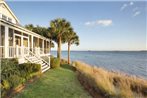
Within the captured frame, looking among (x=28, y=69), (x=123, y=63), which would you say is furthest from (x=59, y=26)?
(x=123, y=63)

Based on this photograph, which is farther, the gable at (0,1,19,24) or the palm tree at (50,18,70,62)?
the palm tree at (50,18,70,62)

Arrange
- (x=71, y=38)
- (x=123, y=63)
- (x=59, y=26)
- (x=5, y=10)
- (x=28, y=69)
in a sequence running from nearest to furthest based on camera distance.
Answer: (x=28, y=69), (x=5, y=10), (x=59, y=26), (x=71, y=38), (x=123, y=63)

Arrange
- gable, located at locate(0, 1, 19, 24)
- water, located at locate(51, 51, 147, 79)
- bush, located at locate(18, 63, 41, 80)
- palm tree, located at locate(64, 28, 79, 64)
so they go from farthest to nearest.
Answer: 1. palm tree, located at locate(64, 28, 79, 64)
2. water, located at locate(51, 51, 147, 79)
3. gable, located at locate(0, 1, 19, 24)
4. bush, located at locate(18, 63, 41, 80)

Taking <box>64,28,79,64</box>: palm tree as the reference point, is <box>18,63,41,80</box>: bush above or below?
below

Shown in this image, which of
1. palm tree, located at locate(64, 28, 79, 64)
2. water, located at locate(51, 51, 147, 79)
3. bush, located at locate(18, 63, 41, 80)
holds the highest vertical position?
palm tree, located at locate(64, 28, 79, 64)

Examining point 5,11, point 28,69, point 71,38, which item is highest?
point 5,11

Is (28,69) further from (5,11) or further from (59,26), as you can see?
(59,26)

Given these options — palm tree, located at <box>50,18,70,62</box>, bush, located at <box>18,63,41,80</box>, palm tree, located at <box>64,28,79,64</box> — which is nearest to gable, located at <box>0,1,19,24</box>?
bush, located at <box>18,63,41,80</box>

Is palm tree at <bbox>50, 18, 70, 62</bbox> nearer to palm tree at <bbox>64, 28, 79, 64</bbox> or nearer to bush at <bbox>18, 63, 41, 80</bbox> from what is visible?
palm tree at <bbox>64, 28, 79, 64</bbox>

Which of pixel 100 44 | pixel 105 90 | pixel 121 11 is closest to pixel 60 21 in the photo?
pixel 121 11

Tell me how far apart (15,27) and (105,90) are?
8.83 meters

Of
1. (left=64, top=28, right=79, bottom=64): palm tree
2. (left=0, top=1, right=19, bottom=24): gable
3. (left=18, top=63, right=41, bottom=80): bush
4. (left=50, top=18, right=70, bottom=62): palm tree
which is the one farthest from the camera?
(left=64, top=28, right=79, bottom=64): palm tree

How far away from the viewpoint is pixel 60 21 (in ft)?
95.0

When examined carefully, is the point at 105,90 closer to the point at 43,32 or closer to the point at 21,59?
the point at 21,59
